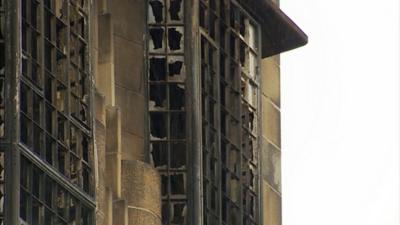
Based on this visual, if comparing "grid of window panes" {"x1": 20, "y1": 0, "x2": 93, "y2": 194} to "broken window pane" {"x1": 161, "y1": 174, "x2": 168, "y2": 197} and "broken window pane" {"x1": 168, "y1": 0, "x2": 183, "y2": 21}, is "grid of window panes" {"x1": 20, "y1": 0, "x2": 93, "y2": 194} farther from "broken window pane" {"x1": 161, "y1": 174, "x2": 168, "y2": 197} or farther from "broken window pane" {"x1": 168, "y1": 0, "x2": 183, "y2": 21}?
"broken window pane" {"x1": 168, "y1": 0, "x2": 183, "y2": 21}

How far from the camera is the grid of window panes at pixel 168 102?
40469mm

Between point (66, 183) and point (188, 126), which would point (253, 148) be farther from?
point (66, 183)

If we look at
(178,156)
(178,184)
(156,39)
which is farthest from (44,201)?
(156,39)

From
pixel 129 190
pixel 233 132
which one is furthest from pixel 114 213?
pixel 233 132

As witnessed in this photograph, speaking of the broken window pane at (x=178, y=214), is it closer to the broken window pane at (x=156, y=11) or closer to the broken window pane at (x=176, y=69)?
the broken window pane at (x=176, y=69)

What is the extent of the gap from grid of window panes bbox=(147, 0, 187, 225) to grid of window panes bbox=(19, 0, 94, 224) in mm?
2271

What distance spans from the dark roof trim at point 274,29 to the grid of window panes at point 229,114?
195 mm

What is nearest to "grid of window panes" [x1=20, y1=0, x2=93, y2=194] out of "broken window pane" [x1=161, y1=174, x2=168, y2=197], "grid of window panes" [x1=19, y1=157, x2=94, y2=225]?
"grid of window panes" [x1=19, y1=157, x2=94, y2=225]

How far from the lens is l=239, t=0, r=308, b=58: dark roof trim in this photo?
43.2 m

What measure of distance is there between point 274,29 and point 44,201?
7487mm

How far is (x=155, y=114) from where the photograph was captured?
4081cm

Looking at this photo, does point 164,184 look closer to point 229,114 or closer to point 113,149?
point 113,149

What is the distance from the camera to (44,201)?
36.8 m

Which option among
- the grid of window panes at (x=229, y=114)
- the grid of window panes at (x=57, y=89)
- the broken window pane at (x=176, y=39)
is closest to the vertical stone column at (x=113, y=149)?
the grid of window panes at (x=57, y=89)
